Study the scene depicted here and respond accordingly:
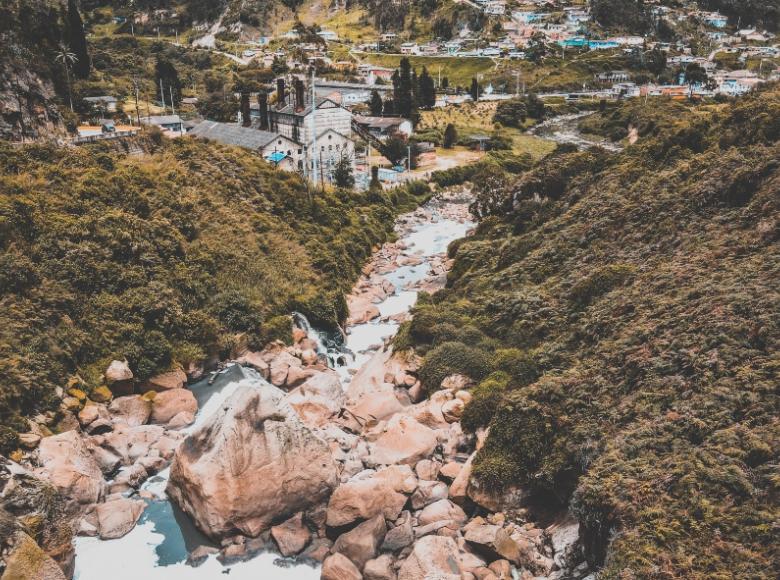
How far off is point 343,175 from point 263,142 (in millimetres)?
8418

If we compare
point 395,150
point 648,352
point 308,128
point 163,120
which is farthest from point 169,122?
point 648,352

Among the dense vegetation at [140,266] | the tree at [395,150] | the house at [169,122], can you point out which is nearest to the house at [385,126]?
the tree at [395,150]

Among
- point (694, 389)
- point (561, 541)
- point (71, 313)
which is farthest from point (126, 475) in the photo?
point (694, 389)

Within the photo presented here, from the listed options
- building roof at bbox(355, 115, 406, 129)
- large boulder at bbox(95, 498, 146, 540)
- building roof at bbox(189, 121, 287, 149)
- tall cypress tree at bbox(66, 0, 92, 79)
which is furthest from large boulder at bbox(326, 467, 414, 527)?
tall cypress tree at bbox(66, 0, 92, 79)

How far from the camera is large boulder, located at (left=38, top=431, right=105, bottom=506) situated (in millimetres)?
19531

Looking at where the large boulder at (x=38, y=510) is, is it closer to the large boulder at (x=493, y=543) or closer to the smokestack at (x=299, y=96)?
the large boulder at (x=493, y=543)

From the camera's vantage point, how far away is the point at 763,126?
31.3m

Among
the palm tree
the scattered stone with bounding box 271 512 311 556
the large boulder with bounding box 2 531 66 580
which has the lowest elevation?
the scattered stone with bounding box 271 512 311 556

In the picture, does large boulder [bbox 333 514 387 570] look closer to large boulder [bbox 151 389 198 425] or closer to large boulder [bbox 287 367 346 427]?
large boulder [bbox 287 367 346 427]

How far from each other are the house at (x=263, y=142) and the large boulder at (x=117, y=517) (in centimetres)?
4179

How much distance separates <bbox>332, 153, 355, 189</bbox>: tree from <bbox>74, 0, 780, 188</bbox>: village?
0.13m

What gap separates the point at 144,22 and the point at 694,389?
7888 inches

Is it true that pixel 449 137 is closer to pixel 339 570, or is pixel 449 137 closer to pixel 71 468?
pixel 71 468

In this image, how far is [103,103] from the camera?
75.9m
